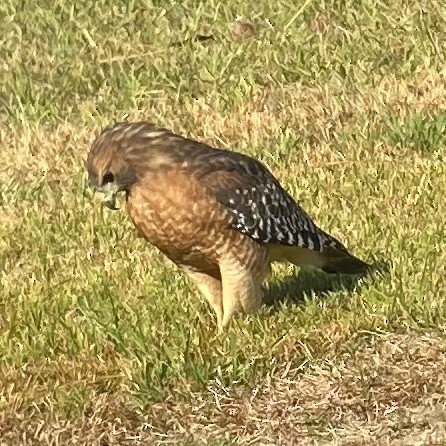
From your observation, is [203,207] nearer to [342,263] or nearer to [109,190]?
[109,190]

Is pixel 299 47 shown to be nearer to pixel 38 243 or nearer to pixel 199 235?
pixel 38 243

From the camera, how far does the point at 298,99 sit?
989 cm

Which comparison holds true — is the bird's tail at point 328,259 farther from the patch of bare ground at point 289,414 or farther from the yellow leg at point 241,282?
the patch of bare ground at point 289,414

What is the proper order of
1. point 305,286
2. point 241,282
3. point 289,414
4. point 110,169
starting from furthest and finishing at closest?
1. point 305,286
2. point 241,282
3. point 110,169
4. point 289,414

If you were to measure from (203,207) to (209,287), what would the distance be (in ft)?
1.74

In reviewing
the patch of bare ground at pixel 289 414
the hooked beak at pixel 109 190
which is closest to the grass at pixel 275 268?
the patch of bare ground at pixel 289 414

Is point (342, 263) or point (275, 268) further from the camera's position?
point (275, 268)

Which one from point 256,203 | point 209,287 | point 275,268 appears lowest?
point 275,268

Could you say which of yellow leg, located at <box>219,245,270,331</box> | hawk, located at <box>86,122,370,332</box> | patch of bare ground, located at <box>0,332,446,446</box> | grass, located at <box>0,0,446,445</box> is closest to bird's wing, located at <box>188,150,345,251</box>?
hawk, located at <box>86,122,370,332</box>

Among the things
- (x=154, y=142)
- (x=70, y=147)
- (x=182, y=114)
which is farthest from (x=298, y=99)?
(x=154, y=142)

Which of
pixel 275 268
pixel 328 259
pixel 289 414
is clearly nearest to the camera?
pixel 289 414

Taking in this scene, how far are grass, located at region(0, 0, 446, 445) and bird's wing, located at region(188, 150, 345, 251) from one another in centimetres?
30

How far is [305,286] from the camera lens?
6.89 m

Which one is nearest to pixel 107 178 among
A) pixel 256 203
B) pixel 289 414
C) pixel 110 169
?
pixel 110 169
